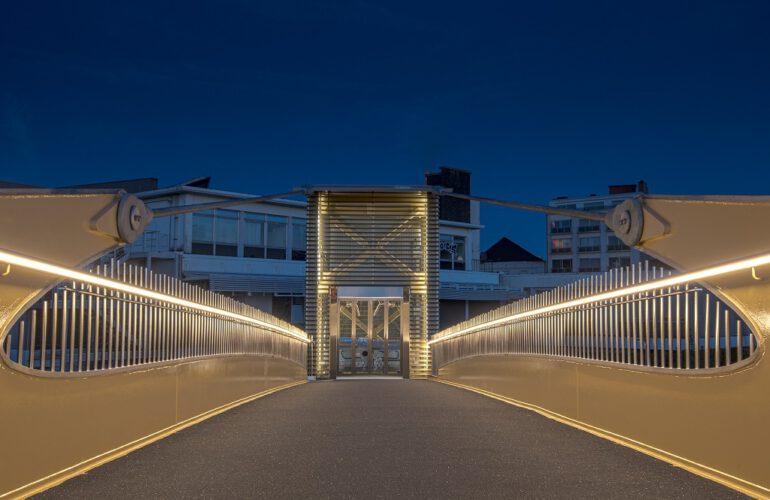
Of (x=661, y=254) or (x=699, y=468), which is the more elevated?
(x=661, y=254)

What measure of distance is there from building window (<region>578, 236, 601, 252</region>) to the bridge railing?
95.6 m

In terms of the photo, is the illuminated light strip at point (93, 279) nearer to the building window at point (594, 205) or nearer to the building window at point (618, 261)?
the building window at point (618, 261)

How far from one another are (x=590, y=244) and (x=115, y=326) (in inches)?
4006

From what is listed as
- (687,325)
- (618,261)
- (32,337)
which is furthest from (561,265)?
(32,337)

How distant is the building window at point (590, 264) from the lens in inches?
4190

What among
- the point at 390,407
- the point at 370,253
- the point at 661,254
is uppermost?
the point at 370,253

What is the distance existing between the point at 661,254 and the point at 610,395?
1474 mm

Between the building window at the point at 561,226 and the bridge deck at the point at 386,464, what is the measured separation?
9932cm

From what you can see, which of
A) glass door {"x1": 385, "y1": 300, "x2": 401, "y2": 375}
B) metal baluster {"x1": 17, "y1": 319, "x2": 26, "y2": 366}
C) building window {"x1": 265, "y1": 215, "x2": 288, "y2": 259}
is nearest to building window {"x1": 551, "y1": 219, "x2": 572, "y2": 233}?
building window {"x1": 265, "y1": 215, "x2": 288, "y2": 259}

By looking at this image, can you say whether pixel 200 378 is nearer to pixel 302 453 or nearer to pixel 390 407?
pixel 390 407

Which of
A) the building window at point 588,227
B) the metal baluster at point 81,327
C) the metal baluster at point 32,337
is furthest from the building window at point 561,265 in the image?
the metal baluster at point 32,337

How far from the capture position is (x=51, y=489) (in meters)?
5.89

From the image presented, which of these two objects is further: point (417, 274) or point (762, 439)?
point (417, 274)

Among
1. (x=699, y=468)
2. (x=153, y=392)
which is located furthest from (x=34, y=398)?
(x=699, y=468)
